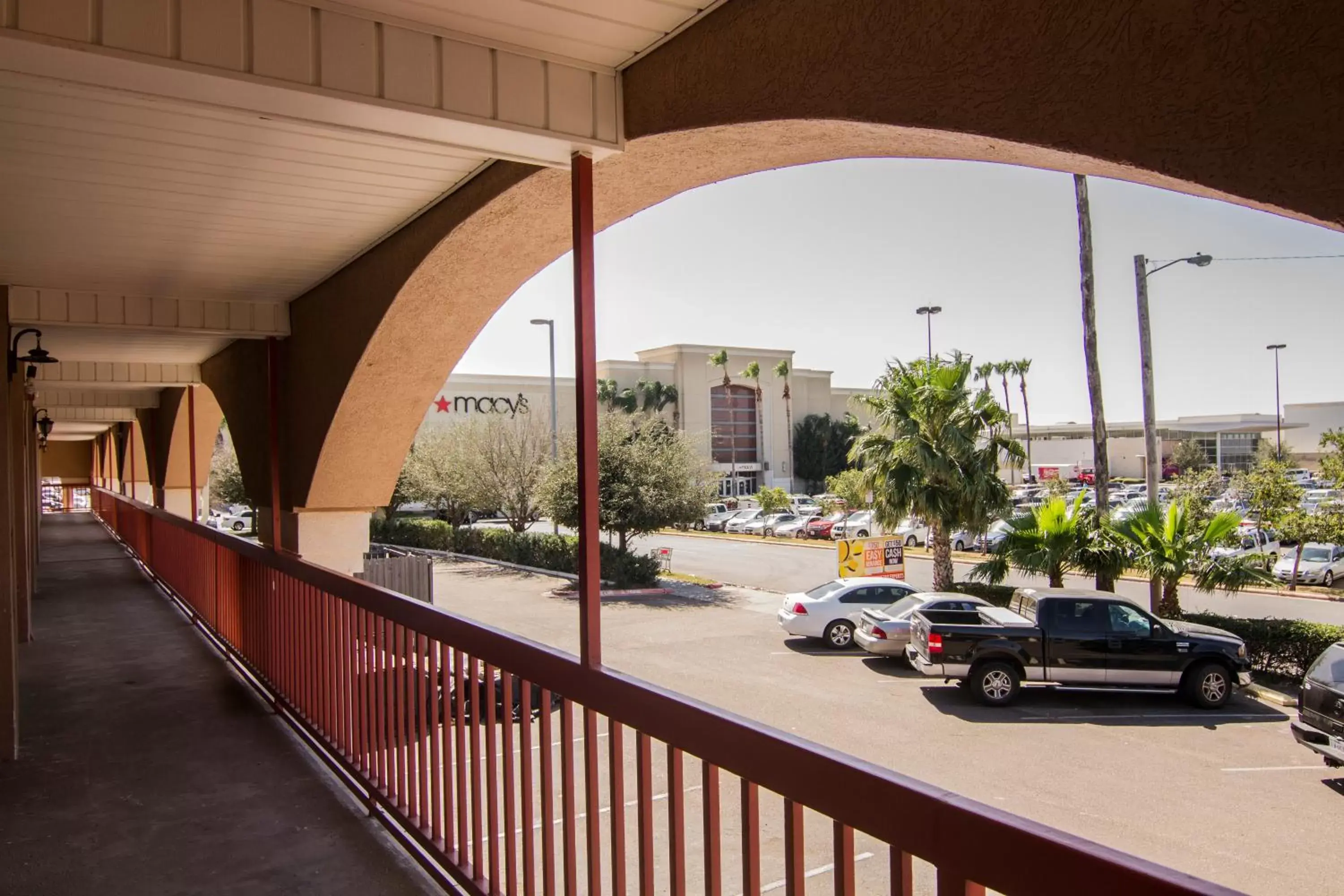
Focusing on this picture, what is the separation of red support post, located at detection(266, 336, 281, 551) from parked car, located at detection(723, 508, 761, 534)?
29.5m

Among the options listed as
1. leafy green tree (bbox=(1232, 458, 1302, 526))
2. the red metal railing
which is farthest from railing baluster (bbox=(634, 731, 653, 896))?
leafy green tree (bbox=(1232, 458, 1302, 526))

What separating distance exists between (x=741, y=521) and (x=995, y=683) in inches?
1039

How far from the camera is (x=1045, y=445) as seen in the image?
6844 cm

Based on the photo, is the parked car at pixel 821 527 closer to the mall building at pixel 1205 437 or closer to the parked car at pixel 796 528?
the parked car at pixel 796 528

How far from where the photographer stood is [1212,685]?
34.4 ft

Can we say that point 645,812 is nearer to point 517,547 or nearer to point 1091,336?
point 1091,336

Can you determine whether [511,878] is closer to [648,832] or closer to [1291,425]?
[648,832]

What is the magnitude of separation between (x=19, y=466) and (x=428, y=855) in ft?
23.1

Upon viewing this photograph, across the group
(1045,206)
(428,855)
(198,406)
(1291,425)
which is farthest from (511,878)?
(1291,425)

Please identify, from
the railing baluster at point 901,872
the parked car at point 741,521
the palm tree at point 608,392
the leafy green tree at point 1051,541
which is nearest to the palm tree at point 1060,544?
the leafy green tree at point 1051,541

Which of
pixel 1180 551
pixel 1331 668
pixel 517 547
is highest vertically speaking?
pixel 1180 551

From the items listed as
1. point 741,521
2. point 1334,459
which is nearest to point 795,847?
point 1334,459

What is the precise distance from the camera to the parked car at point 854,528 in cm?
3035

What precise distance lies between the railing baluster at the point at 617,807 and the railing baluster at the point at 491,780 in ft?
1.83
